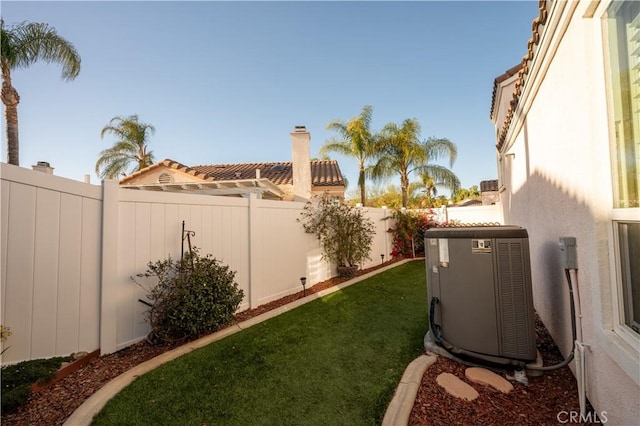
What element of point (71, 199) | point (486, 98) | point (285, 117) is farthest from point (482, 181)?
point (71, 199)

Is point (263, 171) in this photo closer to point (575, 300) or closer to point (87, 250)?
point (87, 250)

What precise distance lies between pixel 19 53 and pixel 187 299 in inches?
441

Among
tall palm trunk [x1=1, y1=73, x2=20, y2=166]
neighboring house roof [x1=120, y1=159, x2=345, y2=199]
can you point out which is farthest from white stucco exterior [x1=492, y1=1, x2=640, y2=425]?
tall palm trunk [x1=1, y1=73, x2=20, y2=166]

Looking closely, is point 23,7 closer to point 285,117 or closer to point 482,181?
point 285,117

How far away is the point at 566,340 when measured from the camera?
2955 millimetres

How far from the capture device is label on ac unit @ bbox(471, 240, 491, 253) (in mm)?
2943

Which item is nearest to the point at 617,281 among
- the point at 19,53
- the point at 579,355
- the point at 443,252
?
the point at 579,355

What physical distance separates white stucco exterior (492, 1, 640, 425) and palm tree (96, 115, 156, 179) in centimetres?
2182

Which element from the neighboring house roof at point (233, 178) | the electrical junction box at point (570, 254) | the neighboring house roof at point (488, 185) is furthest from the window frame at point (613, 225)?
the neighboring house roof at point (488, 185)

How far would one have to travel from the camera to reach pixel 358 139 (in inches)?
626

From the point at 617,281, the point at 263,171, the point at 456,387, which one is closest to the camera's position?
the point at 617,281

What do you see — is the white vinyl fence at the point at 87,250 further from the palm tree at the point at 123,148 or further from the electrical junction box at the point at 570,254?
the palm tree at the point at 123,148

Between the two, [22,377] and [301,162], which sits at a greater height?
[301,162]

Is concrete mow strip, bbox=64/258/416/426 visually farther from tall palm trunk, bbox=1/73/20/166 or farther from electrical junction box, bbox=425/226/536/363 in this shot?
tall palm trunk, bbox=1/73/20/166
